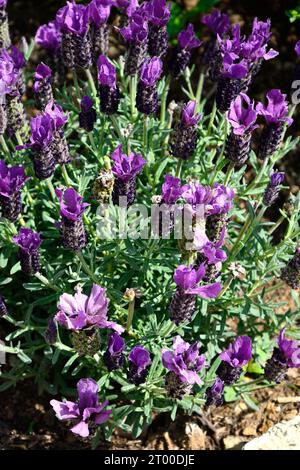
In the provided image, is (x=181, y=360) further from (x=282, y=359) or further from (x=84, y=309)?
(x=282, y=359)

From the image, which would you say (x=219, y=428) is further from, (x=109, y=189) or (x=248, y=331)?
(x=109, y=189)

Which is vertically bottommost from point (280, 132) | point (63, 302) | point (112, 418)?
point (112, 418)

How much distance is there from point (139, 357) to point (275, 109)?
1.16 meters

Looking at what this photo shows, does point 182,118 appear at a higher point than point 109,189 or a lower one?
higher

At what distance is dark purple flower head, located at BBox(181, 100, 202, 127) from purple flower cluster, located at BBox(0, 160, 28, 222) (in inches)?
27.6

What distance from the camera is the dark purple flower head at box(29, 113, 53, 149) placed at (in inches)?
102

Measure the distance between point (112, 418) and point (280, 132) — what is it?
4.99 ft

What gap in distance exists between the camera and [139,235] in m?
3.01

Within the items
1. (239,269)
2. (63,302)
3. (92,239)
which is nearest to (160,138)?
(92,239)

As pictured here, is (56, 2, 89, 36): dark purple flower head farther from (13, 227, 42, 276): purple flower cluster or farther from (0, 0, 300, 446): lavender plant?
(13, 227, 42, 276): purple flower cluster

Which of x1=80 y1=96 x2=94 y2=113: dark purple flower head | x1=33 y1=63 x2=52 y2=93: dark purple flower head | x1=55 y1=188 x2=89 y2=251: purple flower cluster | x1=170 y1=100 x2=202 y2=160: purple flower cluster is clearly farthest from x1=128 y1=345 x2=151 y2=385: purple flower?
x1=33 y1=63 x2=52 y2=93: dark purple flower head

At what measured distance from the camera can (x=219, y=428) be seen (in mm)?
3533

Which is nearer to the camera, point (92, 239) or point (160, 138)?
point (92, 239)

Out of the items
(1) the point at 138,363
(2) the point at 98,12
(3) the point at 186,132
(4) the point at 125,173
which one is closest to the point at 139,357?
(1) the point at 138,363
